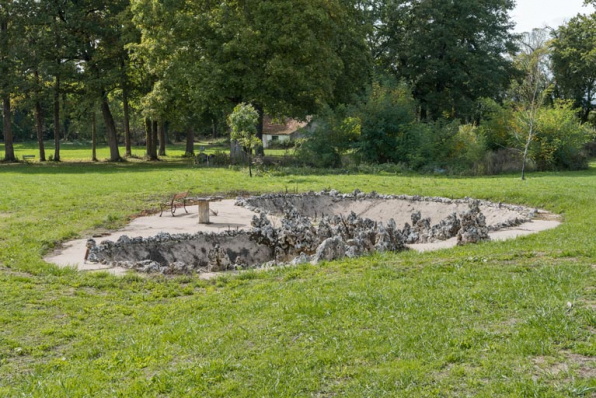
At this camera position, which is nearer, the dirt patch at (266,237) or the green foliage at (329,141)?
the dirt patch at (266,237)

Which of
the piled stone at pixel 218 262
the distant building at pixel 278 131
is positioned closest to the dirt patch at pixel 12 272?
the piled stone at pixel 218 262

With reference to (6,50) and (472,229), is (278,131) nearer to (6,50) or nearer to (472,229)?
(6,50)

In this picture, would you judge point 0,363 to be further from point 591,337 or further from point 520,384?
point 591,337

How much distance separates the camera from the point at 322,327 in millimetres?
5910

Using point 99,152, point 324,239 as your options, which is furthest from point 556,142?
point 99,152

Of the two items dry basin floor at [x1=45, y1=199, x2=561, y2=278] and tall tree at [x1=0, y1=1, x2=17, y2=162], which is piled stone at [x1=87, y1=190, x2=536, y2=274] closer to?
dry basin floor at [x1=45, y1=199, x2=561, y2=278]

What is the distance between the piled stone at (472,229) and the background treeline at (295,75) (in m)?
13.2

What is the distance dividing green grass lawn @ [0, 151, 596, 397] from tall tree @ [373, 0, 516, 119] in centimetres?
3121

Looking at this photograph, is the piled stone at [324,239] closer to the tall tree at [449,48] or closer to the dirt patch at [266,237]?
the dirt patch at [266,237]

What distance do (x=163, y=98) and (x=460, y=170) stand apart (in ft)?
53.2

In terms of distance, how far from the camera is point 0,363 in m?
5.49

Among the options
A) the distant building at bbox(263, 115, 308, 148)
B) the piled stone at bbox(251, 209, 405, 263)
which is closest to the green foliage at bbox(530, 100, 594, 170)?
the piled stone at bbox(251, 209, 405, 263)

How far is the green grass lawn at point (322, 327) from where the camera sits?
15.4ft

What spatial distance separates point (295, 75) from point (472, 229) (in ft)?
64.1
